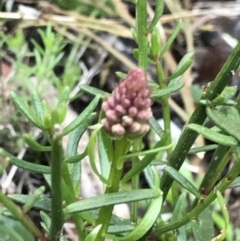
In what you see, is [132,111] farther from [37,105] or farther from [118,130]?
[37,105]

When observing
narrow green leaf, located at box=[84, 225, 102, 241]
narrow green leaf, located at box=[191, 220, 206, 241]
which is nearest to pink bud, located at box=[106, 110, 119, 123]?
narrow green leaf, located at box=[84, 225, 102, 241]

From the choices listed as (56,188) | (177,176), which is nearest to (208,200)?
(177,176)

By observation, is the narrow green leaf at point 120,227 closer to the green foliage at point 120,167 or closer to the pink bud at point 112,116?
the green foliage at point 120,167

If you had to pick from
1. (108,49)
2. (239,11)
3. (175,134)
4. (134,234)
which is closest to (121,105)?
(134,234)

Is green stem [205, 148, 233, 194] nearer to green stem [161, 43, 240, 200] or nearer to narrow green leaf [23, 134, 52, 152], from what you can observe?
green stem [161, 43, 240, 200]

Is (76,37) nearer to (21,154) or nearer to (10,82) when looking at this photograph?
(10,82)

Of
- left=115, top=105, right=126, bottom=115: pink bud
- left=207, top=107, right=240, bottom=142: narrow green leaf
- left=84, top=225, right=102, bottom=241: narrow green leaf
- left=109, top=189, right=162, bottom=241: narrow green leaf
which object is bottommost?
left=84, top=225, right=102, bottom=241: narrow green leaf
